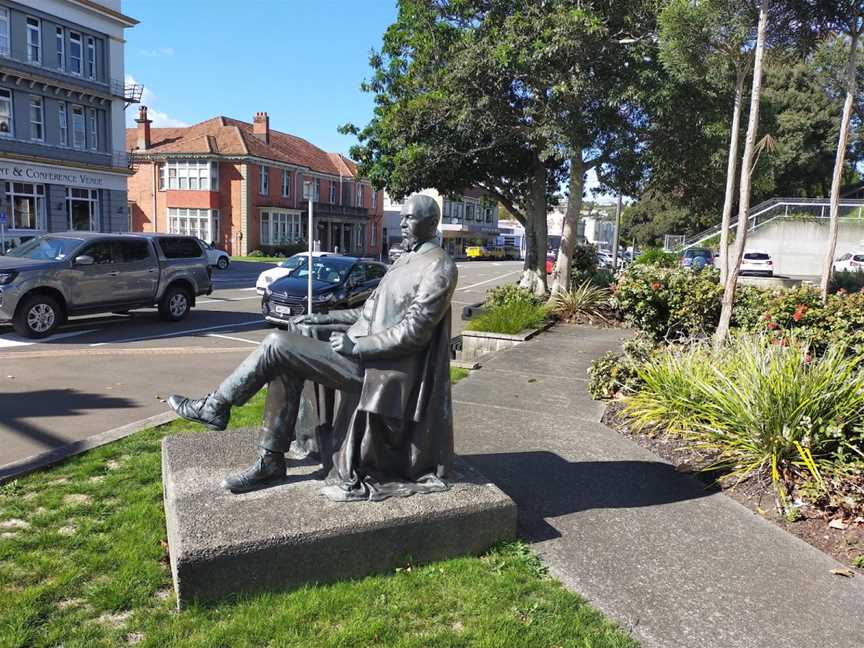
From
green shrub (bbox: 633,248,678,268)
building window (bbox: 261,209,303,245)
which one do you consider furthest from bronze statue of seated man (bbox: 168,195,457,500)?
building window (bbox: 261,209,303,245)

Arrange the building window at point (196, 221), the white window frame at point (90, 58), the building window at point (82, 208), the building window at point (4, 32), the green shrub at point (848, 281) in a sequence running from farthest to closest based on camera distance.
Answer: the building window at point (196, 221) → the white window frame at point (90, 58) → the building window at point (82, 208) → the building window at point (4, 32) → the green shrub at point (848, 281)

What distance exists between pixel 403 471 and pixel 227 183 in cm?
4557

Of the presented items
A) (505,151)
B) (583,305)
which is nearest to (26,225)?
(505,151)

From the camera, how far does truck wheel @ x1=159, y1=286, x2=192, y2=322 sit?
14.2 m


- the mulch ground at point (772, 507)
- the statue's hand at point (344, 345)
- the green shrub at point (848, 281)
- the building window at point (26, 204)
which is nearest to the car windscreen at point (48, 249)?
→ the statue's hand at point (344, 345)

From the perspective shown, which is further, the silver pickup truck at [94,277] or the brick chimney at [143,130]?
the brick chimney at [143,130]

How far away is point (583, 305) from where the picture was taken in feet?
48.8

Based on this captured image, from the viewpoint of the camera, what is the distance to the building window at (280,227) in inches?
1902

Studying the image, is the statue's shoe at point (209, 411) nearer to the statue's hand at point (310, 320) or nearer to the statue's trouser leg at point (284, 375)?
the statue's trouser leg at point (284, 375)

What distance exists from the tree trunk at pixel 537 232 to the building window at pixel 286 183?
34.2 m

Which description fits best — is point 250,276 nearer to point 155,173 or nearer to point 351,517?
point 155,173

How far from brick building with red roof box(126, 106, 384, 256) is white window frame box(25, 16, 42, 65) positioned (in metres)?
15.0

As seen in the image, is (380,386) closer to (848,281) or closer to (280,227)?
(848,281)

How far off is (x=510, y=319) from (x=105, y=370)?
6522 mm
